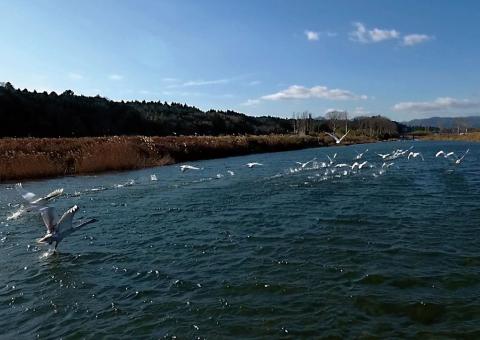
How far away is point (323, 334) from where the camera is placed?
718 cm

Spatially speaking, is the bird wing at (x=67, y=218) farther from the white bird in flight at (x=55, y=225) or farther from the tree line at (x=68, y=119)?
the tree line at (x=68, y=119)

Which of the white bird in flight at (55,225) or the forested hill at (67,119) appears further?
the forested hill at (67,119)

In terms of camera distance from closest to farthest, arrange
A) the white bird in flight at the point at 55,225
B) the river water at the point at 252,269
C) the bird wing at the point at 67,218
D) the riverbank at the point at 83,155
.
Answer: the river water at the point at 252,269
the white bird in flight at the point at 55,225
the bird wing at the point at 67,218
the riverbank at the point at 83,155

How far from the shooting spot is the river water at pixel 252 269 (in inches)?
304

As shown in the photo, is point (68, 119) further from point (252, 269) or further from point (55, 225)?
point (252, 269)

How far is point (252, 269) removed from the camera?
33.8 ft

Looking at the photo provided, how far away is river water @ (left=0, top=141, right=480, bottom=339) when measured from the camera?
7.71m

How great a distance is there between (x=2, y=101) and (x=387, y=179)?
179ft

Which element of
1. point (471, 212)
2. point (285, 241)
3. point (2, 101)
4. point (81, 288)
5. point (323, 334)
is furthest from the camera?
point (2, 101)

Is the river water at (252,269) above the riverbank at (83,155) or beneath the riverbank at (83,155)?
beneath

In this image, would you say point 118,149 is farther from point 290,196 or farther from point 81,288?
point 81,288

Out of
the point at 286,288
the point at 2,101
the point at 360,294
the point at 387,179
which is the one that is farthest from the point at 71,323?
the point at 2,101

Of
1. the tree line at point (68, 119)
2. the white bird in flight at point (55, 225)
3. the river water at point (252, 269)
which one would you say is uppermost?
the tree line at point (68, 119)

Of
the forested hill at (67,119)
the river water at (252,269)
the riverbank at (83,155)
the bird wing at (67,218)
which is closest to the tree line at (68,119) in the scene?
the forested hill at (67,119)
